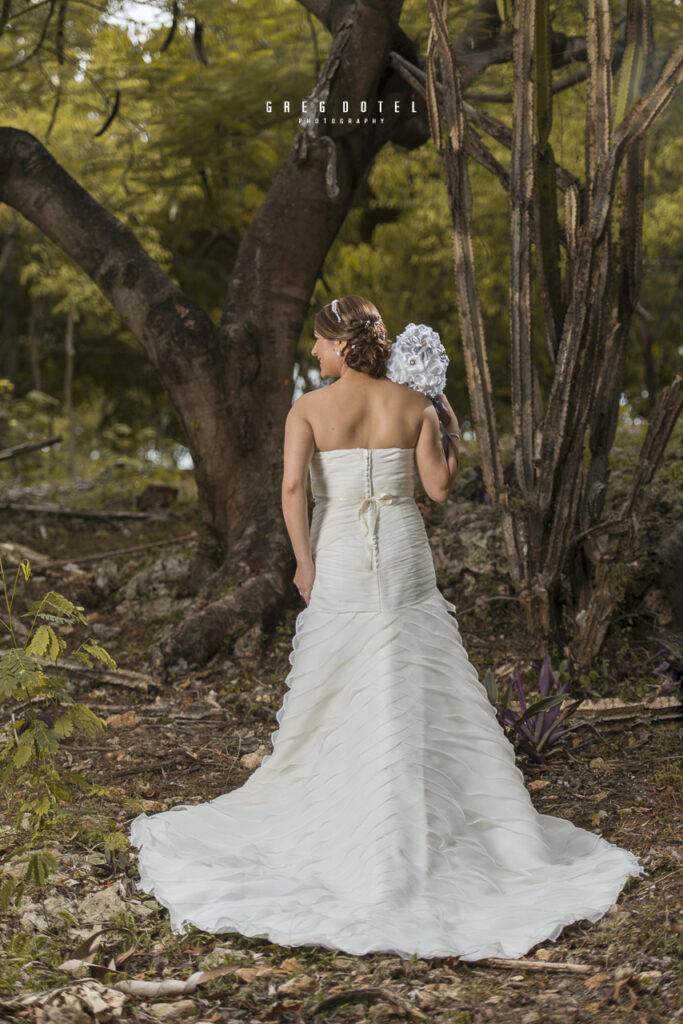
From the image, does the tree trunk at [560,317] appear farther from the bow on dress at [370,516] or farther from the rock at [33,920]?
the rock at [33,920]

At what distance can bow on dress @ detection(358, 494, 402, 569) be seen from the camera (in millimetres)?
4027

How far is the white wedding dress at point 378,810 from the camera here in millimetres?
3262

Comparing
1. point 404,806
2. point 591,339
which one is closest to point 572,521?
point 591,339

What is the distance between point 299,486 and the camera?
406 cm

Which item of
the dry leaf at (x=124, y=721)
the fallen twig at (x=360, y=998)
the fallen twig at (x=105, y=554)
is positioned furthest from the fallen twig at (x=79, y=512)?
the fallen twig at (x=360, y=998)

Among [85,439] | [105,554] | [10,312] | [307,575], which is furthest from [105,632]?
[85,439]

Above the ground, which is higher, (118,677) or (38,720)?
(38,720)

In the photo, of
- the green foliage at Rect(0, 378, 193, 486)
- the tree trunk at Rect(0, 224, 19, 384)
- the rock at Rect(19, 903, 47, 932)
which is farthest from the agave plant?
the tree trunk at Rect(0, 224, 19, 384)

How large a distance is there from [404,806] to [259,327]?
4.50 meters

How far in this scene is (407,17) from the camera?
7613 mm

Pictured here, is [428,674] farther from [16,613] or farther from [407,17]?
[407,17]

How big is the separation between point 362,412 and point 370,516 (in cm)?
42

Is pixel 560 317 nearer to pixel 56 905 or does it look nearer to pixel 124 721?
pixel 124 721

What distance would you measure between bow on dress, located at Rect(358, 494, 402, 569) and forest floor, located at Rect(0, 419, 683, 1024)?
54.2 inches
